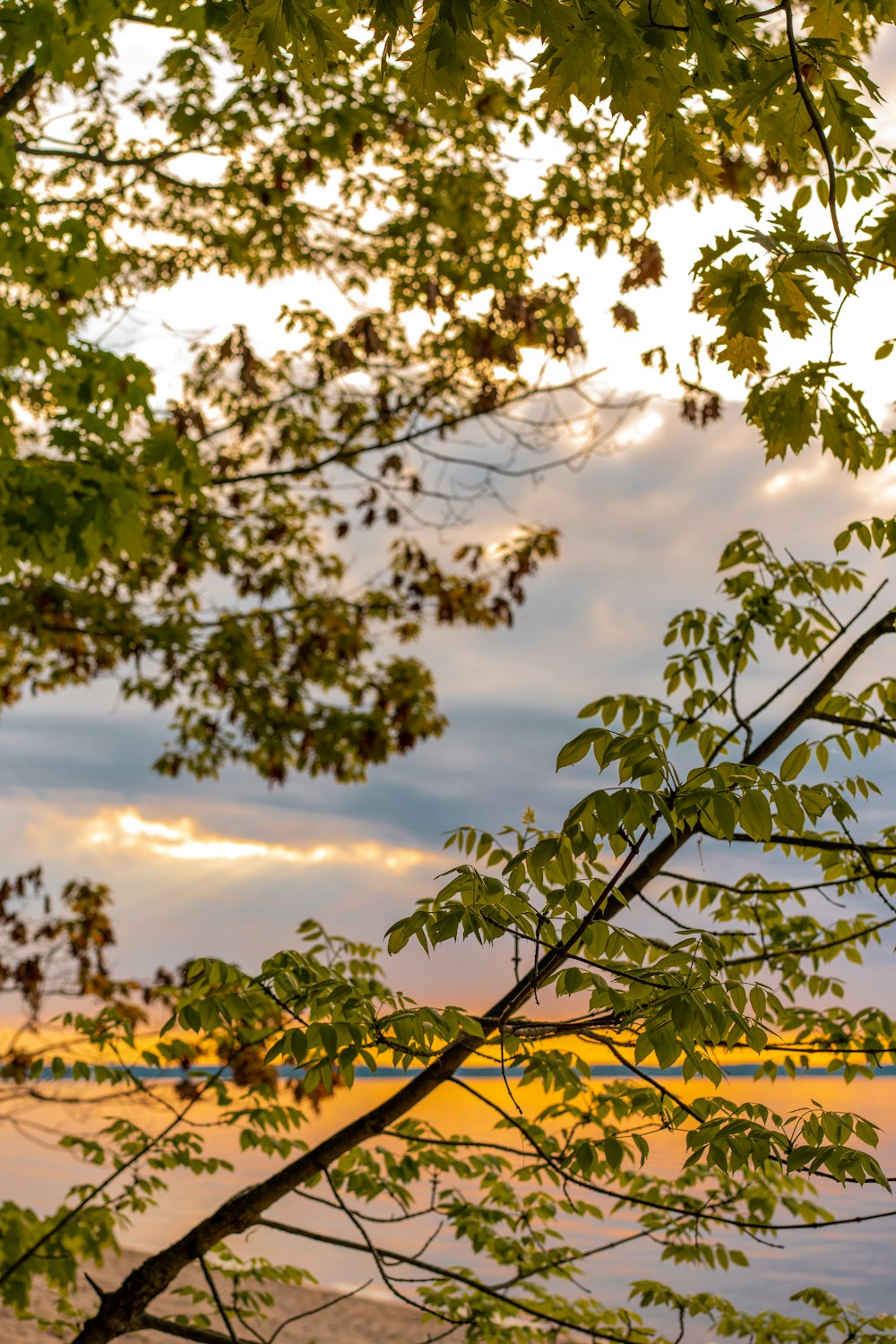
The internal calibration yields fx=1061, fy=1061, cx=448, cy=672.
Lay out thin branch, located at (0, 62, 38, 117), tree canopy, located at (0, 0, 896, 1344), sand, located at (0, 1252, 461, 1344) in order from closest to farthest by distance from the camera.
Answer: tree canopy, located at (0, 0, 896, 1344) < thin branch, located at (0, 62, 38, 117) < sand, located at (0, 1252, 461, 1344)

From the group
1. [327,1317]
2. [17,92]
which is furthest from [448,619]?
[327,1317]

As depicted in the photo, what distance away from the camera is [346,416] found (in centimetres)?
970

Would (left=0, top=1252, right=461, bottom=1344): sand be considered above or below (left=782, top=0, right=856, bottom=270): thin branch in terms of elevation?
below

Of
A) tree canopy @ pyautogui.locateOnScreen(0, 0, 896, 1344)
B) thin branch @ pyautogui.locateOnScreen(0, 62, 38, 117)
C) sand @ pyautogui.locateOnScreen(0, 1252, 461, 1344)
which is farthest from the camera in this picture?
sand @ pyautogui.locateOnScreen(0, 1252, 461, 1344)

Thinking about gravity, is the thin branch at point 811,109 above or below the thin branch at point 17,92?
below

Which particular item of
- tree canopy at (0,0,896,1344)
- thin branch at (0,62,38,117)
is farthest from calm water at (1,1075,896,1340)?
thin branch at (0,62,38,117)

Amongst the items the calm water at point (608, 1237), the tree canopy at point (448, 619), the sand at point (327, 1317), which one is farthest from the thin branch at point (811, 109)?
the sand at point (327, 1317)

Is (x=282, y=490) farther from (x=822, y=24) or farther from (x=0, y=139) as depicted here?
(x=822, y=24)

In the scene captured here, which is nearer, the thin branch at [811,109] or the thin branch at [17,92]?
the thin branch at [811,109]

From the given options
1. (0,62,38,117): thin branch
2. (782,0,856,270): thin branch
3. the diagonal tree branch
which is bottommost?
the diagonal tree branch

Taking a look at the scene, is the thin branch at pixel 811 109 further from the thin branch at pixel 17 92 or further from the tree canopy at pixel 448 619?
the thin branch at pixel 17 92

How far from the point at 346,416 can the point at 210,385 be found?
1.84 m

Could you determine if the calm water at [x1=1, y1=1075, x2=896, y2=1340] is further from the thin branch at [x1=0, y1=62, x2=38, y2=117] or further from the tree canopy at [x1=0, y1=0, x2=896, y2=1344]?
the thin branch at [x1=0, y1=62, x2=38, y2=117]

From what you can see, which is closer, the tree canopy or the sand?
the tree canopy
